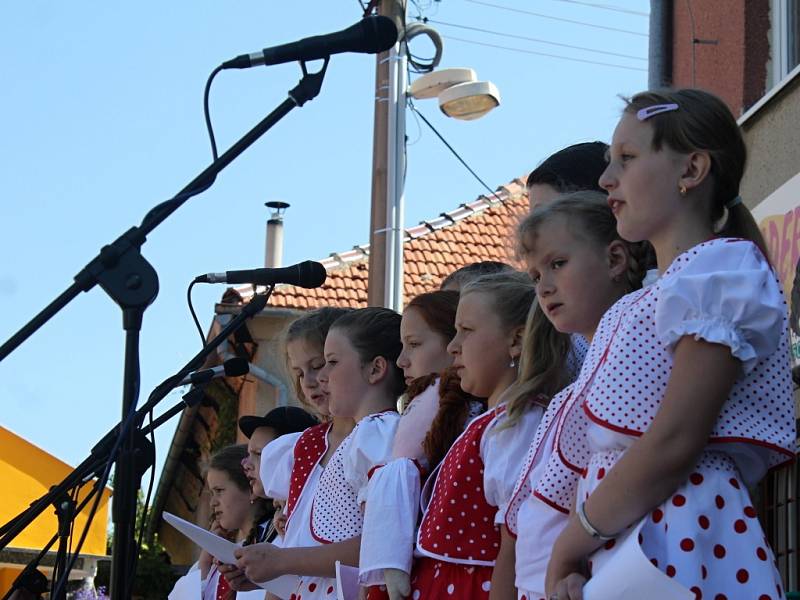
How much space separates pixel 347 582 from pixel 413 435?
0.49 meters

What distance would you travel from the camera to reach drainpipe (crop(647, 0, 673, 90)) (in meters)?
7.06

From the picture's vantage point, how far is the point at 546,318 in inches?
120

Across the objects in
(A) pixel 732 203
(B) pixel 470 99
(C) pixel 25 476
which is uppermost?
(B) pixel 470 99

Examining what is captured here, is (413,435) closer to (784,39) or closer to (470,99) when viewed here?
(784,39)

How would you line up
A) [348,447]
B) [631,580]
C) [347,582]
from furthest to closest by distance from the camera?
[348,447], [347,582], [631,580]

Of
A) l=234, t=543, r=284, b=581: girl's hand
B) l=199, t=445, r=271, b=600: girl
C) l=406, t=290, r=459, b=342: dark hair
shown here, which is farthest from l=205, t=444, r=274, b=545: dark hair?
l=406, t=290, r=459, b=342: dark hair

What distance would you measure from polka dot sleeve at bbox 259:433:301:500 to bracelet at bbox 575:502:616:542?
2.10 meters

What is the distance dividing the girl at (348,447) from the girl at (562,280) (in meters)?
0.92

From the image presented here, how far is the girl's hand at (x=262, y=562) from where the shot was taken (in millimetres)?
3732

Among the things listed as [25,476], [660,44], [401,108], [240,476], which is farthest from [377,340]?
[25,476]

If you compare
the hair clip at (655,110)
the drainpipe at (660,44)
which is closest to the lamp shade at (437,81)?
the drainpipe at (660,44)

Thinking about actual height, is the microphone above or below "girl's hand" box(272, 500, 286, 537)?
above

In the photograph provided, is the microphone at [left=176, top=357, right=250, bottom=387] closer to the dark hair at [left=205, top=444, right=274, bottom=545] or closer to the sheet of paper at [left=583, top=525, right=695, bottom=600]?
the dark hair at [left=205, top=444, right=274, bottom=545]

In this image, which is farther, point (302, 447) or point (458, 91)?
point (458, 91)
